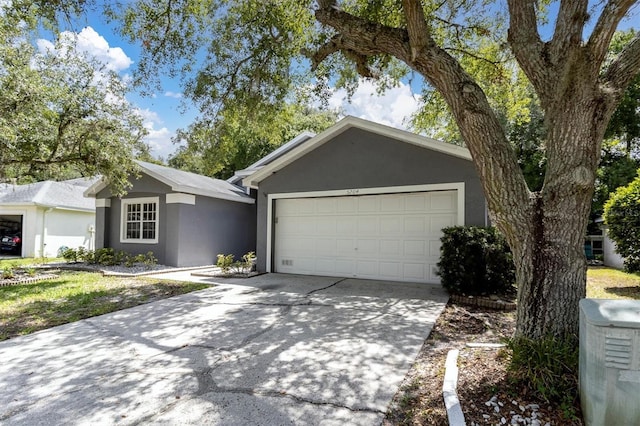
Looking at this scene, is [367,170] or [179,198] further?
[179,198]

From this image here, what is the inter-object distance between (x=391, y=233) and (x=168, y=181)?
727 cm

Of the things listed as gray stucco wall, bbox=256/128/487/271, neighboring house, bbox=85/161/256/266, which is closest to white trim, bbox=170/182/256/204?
neighboring house, bbox=85/161/256/266

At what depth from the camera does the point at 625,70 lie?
10.8 feet

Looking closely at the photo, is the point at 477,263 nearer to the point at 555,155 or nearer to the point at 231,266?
the point at 555,155

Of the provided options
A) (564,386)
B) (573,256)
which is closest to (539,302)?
(573,256)

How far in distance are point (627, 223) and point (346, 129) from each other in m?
6.97

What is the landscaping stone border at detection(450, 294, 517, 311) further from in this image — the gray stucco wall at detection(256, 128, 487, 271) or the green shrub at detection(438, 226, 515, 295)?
the gray stucco wall at detection(256, 128, 487, 271)

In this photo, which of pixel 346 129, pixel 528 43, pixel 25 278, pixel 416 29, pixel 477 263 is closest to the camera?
pixel 528 43

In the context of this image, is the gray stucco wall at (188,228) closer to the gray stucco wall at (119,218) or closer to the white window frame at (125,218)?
the gray stucco wall at (119,218)

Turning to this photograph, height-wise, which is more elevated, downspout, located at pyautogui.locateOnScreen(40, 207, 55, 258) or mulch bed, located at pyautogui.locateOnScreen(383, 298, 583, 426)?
downspout, located at pyautogui.locateOnScreen(40, 207, 55, 258)

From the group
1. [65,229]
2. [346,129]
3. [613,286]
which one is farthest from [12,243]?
[613,286]

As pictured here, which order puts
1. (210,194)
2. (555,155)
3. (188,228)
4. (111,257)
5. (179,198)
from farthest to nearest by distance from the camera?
(210,194) → (111,257) → (188,228) → (179,198) → (555,155)

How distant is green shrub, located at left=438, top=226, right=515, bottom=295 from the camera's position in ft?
21.7

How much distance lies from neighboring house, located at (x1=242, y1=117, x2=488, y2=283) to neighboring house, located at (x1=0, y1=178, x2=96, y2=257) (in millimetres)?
10086
